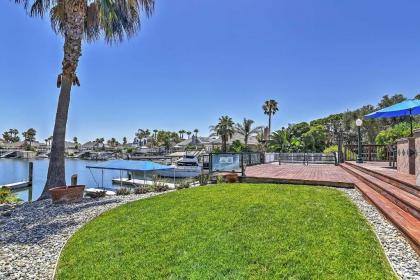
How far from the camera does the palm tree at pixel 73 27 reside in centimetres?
1074

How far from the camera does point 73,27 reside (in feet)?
36.1

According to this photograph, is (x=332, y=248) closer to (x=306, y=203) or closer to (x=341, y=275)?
Answer: (x=341, y=275)

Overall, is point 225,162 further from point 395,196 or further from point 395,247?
point 395,247

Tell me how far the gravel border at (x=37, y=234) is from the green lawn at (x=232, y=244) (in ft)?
0.87

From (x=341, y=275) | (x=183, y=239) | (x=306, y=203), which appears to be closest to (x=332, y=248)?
(x=341, y=275)

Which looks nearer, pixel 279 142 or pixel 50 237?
pixel 50 237

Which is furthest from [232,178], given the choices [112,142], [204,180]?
[112,142]

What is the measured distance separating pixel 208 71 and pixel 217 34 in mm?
6033

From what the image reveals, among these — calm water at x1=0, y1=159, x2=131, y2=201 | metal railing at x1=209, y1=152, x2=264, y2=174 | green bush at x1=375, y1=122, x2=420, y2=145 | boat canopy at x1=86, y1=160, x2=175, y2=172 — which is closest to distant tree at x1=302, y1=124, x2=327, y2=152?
green bush at x1=375, y1=122, x2=420, y2=145

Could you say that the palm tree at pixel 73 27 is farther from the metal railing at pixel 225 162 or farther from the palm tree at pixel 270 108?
the palm tree at pixel 270 108

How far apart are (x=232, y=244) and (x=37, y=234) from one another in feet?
13.4

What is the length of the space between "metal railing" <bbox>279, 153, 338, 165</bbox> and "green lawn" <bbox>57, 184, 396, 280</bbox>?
14.6 m

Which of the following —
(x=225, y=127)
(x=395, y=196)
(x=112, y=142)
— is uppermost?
(x=225, y=127)

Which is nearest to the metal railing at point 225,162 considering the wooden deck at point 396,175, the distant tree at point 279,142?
the wooden deck at point 396,175
